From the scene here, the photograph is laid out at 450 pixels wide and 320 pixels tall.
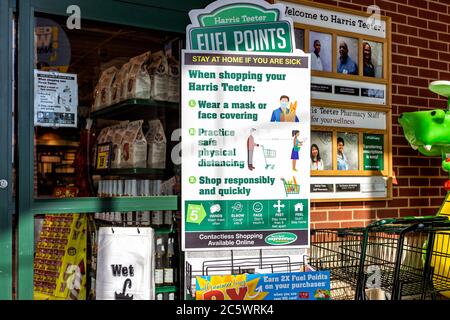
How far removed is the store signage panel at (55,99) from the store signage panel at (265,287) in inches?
50.3

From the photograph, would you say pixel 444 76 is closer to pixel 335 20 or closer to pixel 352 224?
pixel 335 20

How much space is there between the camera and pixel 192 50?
10.3 feet

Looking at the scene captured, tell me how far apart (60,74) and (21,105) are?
33 cm

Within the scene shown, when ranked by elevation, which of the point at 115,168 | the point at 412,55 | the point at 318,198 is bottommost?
the point at 318,198

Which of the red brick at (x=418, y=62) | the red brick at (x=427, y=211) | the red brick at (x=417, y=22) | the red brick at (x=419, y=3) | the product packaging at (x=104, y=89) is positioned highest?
the red brick at (x=419, y=3)

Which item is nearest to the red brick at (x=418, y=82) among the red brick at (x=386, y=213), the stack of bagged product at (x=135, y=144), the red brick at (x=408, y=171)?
the red brick at (x=408, y=171)

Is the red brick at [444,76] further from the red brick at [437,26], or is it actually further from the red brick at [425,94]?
the red brick at [437,26]

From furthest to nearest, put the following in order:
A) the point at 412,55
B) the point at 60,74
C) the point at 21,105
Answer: the point at 412,55, the point at 60,74, the point at 21,105

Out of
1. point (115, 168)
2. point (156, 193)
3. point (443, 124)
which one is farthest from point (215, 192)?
point (443, 124)

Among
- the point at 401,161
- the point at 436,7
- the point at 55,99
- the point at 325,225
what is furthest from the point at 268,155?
the point at 436,7

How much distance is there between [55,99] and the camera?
3125mm

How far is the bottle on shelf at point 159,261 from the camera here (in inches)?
134

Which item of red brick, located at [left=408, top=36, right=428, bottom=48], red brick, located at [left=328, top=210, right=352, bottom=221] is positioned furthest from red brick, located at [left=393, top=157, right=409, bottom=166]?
red brick, located at [left=408, top=36, right=428, bottom=48]

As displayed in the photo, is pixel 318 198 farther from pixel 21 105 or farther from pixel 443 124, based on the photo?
pixel 21 105
